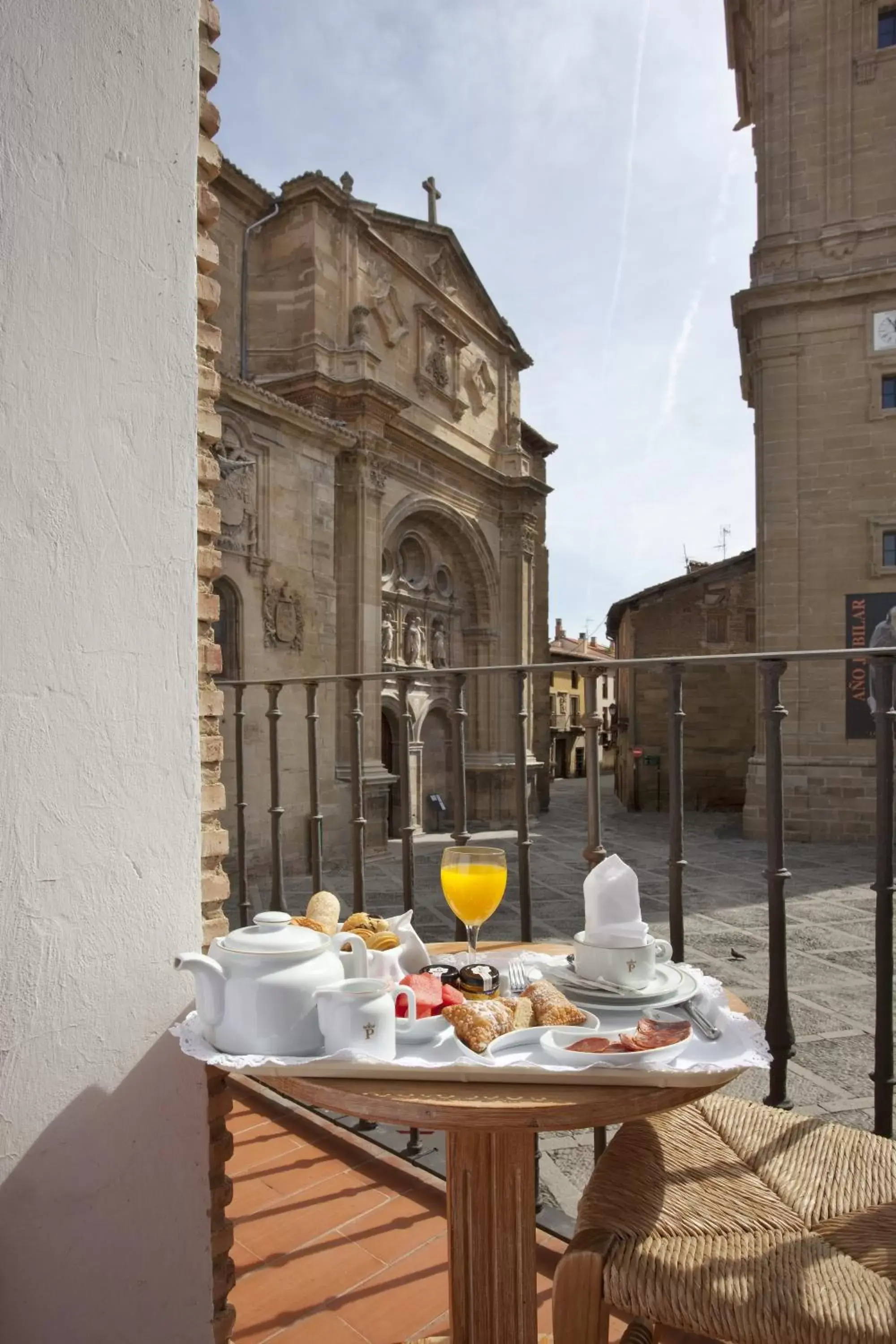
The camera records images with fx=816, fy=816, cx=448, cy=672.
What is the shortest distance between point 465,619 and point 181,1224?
15.3 metres

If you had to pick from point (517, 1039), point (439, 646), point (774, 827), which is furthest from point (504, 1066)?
point (439, 646)

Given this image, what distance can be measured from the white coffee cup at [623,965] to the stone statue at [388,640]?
40.1 feet

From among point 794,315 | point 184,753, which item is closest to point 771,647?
point 794,315

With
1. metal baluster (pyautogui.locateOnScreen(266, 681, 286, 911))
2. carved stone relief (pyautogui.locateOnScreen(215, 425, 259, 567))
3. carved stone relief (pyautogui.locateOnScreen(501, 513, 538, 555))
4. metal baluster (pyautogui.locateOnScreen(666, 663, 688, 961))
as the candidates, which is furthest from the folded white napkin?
carved stone relief (pyautogui.locateOnScreen(501, 513, 538, 555))

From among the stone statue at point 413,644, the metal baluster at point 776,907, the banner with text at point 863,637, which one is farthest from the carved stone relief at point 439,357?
the metal baluster at point 776,907

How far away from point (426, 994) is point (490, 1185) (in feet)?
0.94

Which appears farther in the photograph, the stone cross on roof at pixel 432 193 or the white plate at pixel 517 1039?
the stone cross on roof at pixel 432 193

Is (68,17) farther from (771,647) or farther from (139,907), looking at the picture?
(771,647)

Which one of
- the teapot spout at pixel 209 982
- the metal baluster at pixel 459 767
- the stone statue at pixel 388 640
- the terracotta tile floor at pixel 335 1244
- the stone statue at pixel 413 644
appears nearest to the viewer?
the teapot spout at pixel 209 982

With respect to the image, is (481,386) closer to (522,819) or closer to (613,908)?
(522,819)

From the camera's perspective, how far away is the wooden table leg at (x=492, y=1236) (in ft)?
3.90

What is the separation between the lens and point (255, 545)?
998cm

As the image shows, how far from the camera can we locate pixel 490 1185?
1192mm

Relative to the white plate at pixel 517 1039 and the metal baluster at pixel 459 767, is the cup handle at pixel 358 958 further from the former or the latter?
the metal baluster at pixel 459 767
